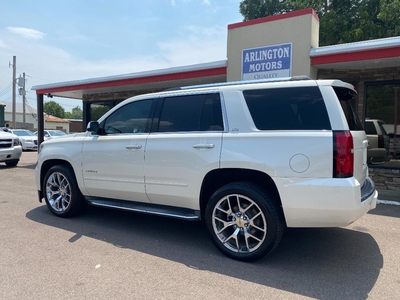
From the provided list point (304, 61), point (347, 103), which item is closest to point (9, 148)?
point (304, 61)

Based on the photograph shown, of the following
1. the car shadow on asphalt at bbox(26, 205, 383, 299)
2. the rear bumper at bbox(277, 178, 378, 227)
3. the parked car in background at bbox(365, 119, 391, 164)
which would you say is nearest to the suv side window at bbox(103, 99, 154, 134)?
the car shadow on asphalt at bbox(26, 205, 383, 299)

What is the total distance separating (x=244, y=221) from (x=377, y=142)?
20.5 ft

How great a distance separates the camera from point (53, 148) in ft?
17.5

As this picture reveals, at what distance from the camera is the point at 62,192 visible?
17.4ft

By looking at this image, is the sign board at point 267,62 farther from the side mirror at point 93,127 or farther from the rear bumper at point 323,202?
the rear bumper at point 323,202

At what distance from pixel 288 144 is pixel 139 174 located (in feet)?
6.71

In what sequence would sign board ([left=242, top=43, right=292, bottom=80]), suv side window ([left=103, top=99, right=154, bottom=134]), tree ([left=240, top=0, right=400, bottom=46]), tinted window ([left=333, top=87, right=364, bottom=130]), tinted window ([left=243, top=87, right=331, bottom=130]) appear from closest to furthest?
tinted window ([left=243, top=87, right=331, bottom=130]) < tinted window ([left=333, top=87, right=364, bottom=130]) < suv side window ([left=103, top=99, right=154, bottom=134]) < sign board ([left=242, top=43, right=292, bottom=80]) < tree ([left=240, top=0, right=400, bottom=46])

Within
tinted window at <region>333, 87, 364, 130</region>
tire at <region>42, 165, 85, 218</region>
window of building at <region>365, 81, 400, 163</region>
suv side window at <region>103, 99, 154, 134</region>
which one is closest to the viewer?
tinted window at <region>333, 87, 364, 130</region>

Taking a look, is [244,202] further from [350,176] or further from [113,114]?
[113,114]

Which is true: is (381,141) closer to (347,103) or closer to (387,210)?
(387,210)

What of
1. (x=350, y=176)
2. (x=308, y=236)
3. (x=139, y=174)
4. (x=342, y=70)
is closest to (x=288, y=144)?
(x=350, y=176)

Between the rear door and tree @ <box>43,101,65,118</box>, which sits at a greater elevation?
tree @ <box>43,101,65,118</box>

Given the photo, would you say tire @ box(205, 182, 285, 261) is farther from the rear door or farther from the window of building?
the window of building

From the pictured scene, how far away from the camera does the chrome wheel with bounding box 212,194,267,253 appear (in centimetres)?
362
